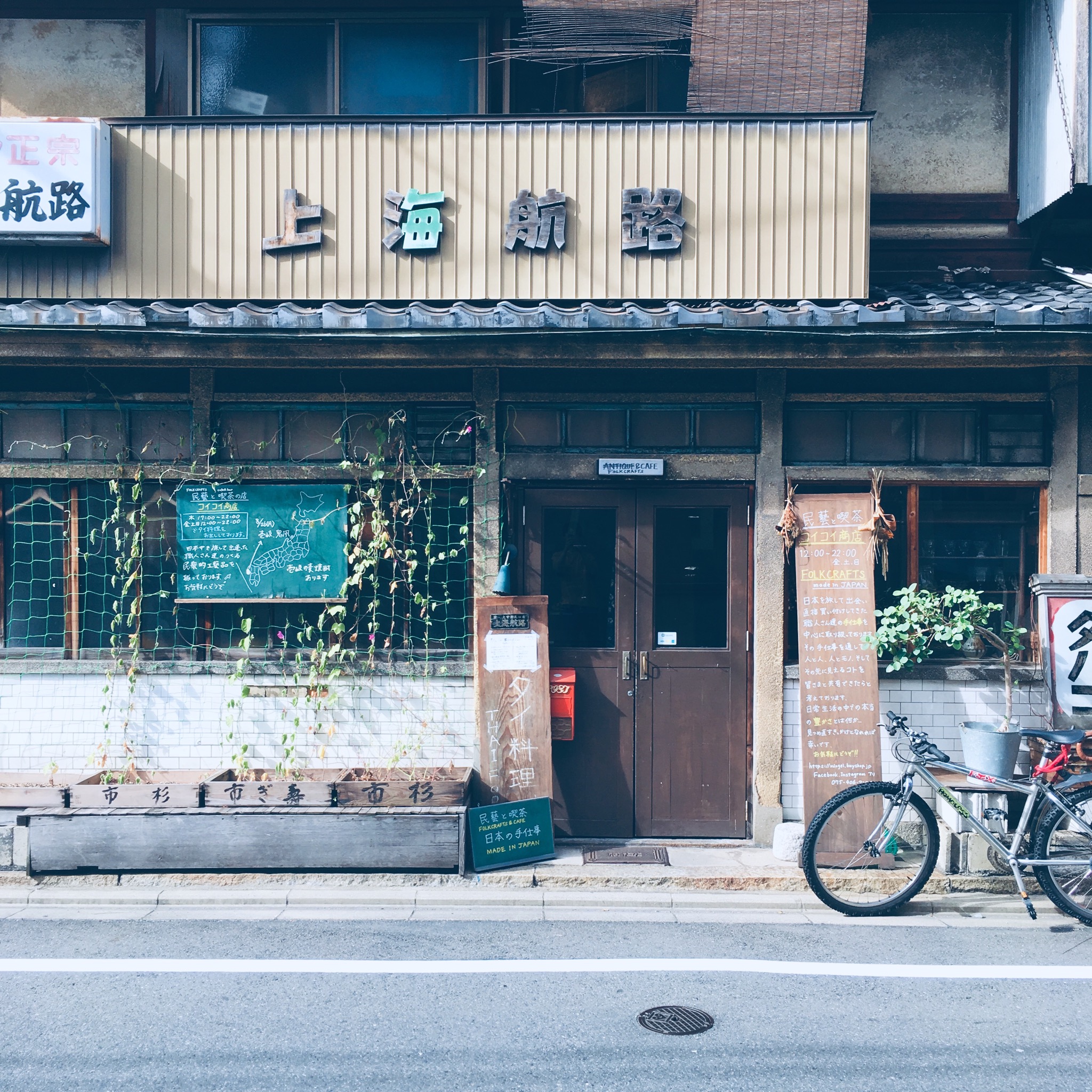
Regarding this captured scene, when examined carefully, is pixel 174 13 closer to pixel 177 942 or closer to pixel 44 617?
pixel 44 617

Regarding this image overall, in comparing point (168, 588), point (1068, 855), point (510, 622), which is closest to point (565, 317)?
point (510, 622)

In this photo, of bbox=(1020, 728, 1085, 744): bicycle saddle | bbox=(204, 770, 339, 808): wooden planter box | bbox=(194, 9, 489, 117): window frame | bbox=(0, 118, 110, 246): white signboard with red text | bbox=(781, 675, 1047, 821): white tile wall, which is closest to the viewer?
bbox=(1020, 728, 1085, 744): bicycle saddle

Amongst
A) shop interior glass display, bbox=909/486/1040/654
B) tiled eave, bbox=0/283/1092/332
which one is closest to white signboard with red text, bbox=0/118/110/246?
tiled eave, bbox=0/283/1092/332

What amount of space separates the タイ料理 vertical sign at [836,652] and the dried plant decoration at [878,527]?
0.12ft

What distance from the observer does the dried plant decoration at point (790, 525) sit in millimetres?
7254

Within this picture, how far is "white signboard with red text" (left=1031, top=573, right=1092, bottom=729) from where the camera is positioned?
7.04m

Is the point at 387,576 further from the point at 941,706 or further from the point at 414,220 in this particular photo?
the point at 941,706

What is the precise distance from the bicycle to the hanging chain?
14.5ft

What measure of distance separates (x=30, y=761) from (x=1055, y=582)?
8.37 meters

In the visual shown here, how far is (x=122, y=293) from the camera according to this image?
25.5ft

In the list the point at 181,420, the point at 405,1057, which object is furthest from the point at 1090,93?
the point at 405,1057

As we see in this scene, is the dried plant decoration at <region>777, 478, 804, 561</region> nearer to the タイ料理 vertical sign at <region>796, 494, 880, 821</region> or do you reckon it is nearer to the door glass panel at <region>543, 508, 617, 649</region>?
the タイ料理 vertical sign at <region>796, 494, 880, 821</region>

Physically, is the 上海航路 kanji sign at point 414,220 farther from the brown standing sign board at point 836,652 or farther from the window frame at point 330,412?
the brown standing sign board at point 836,652

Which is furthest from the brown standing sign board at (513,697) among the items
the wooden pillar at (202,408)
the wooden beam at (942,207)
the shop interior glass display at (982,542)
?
the wooden beam at (942,207)
